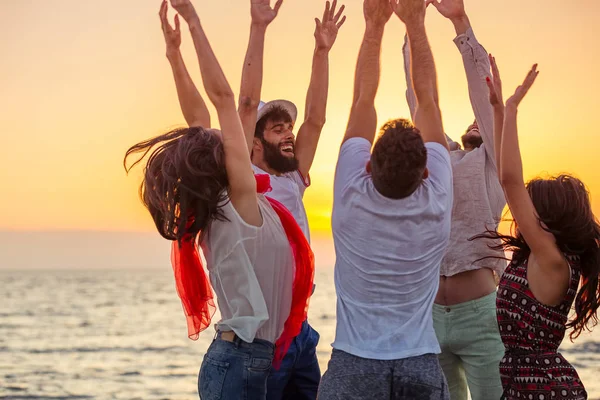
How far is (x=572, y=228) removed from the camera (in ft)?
11.6

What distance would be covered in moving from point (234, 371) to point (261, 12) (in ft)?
5.92

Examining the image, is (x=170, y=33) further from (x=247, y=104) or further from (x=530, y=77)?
(x=530, y=77)

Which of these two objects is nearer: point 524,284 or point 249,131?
point 524,284

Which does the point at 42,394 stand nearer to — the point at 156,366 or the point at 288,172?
the point at 156,366

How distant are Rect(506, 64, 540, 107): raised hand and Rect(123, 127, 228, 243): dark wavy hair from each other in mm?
1283

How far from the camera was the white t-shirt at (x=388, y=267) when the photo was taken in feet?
10.8

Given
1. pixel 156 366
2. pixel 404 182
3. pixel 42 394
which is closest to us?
pixel 404 182

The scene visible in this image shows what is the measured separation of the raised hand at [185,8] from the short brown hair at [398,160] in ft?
3.66

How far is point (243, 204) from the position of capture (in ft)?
11.2

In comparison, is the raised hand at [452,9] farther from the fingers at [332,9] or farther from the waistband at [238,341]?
the waistband at [238,341]

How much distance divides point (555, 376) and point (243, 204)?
1520 mm

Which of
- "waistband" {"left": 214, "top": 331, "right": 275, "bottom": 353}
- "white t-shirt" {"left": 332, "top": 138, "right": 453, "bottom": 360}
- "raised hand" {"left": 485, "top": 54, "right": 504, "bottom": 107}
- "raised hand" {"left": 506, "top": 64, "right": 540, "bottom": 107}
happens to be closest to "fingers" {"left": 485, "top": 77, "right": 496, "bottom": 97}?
"raised hand" {"left": 485, "top": 54, "right": 504, "bottom": 107}

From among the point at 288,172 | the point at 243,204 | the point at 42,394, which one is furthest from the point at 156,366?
the point at 243,204

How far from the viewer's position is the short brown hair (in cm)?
320
